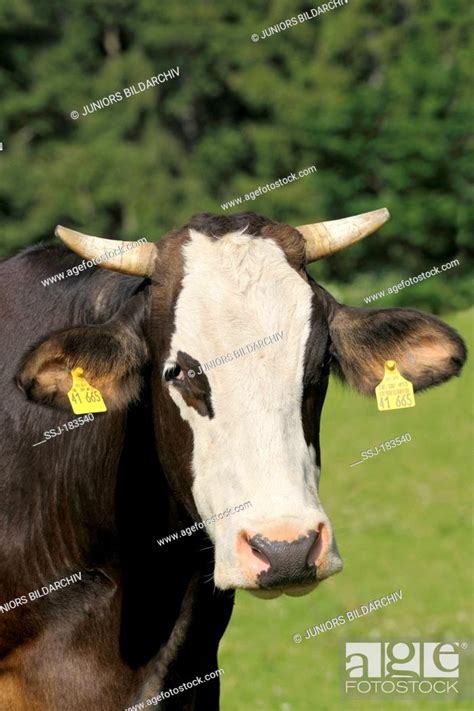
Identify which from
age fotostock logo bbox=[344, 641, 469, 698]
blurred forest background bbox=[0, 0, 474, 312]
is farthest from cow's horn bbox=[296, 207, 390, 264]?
blurred forest background bbox=[0, 0, 474, 312]

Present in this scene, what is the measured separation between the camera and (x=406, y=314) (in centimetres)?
592

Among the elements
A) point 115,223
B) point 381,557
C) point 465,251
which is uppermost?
point 381,557

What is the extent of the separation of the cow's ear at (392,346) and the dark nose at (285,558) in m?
1.22

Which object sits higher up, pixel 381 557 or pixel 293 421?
pixel 293 421

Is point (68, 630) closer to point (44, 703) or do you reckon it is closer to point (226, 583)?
point (44, 703)

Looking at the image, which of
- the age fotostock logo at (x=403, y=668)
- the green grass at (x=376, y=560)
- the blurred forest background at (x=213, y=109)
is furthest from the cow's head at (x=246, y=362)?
the blurred forest background at (x=213, y=109)

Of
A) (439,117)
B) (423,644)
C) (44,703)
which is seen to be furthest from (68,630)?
(439,117)

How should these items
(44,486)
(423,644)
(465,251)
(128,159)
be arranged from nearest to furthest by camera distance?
(44,486) → (423,644) → (465,251) → (128,159)

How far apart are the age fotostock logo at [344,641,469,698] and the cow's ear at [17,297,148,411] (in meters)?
4.23

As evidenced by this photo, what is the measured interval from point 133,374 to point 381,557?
7139 millimetres

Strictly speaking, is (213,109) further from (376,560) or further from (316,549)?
(316,549)

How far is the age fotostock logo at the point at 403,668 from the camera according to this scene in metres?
9.34

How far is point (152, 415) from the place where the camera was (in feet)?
19.0

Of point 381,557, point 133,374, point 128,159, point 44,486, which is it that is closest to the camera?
point 133,374
